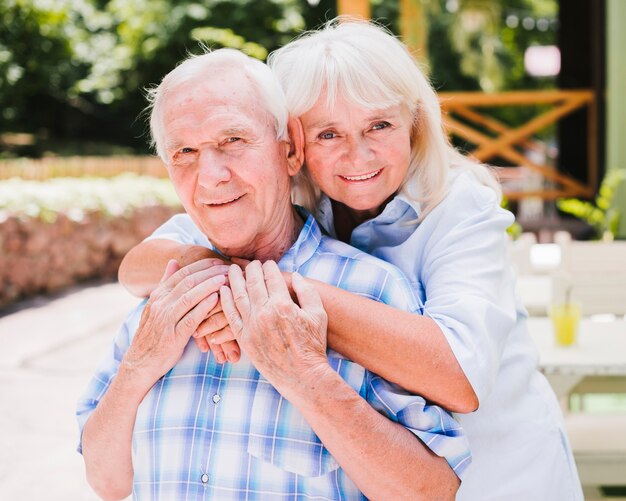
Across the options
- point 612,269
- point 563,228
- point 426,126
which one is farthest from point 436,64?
point 426,126

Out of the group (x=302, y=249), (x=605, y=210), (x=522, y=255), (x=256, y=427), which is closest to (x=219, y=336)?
(x=256, y=427)

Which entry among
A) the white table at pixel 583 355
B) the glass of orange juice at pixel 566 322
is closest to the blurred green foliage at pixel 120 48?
the white table at pixel 583 355

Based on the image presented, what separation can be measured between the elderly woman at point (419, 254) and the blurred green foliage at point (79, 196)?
6.79m

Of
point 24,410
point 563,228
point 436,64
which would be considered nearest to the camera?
point 24,410

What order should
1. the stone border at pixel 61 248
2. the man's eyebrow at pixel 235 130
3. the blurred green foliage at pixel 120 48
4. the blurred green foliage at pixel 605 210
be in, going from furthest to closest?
the blurred green foliage at pixel 120 48
the stone border at pixel 61 248
the blurred green foliage at pixel 605 210
the man's eyebrow at pixel 235 130

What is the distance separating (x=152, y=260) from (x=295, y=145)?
0.43 meters

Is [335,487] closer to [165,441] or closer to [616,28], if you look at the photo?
[165,441]

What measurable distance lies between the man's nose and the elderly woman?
0.20m

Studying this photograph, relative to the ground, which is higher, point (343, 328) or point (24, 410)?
point (343, 328)

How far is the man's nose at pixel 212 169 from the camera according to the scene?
149cm

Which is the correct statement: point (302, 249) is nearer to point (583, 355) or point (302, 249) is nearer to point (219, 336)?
point (219, 336)

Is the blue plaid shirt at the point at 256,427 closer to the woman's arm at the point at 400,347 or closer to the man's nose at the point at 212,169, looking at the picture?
the woman's arm at the point at 400,347

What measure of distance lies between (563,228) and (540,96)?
1.57 meters

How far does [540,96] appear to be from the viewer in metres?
8.77
